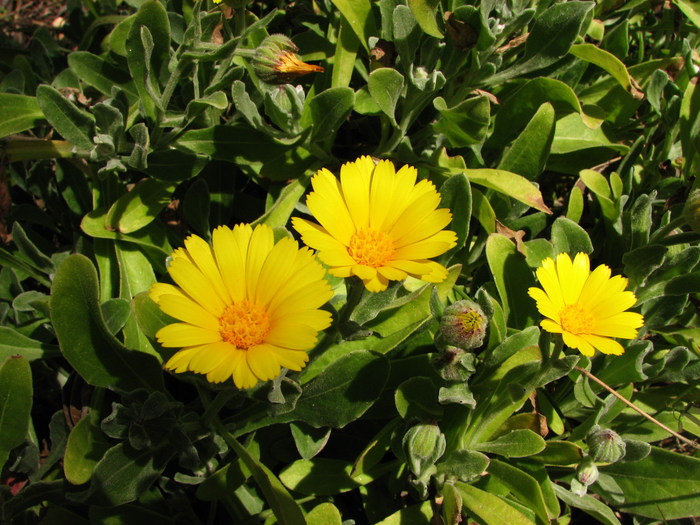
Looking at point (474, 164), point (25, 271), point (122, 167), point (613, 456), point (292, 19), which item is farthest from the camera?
point (292, 19)

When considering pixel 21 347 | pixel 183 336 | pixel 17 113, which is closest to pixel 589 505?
pixel 183 336

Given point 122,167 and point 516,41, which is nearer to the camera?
point 122,167

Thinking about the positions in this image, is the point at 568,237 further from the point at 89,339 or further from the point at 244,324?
the point at 89,339

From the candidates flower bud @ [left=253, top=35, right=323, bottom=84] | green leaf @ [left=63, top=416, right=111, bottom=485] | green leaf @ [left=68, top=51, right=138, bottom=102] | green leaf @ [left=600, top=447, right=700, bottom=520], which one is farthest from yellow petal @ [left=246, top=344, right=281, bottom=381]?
green leaf @ [left=68, top=51, right=138, bottom=102]

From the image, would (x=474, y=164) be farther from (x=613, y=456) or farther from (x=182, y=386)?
(x=182, y=386)

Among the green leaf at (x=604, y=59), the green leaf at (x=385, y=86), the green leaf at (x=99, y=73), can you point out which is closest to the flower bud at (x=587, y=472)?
the green leaf at (x=385, y=86)

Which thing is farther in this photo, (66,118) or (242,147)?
(242,147)

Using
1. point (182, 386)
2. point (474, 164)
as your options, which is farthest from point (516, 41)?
point (182, 386)

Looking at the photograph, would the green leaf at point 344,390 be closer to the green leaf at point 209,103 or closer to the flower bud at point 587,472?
the flower bud at point 587,472
